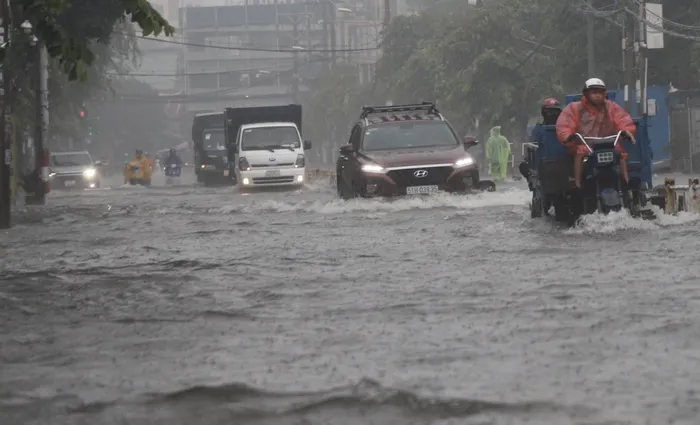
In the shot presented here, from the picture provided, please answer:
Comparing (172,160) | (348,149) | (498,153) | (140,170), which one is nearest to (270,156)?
(498,153)

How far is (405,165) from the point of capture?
23719mm

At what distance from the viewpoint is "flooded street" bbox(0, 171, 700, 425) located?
702 cm

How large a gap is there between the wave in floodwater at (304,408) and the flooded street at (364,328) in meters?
0.02

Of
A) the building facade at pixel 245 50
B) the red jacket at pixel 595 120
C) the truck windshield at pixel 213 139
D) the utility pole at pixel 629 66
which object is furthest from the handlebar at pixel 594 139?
the building facade at pixel 245 50

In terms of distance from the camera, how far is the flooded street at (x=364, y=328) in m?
7.02

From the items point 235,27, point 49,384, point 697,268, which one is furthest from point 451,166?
point 235,27

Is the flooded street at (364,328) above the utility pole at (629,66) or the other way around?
the other way around

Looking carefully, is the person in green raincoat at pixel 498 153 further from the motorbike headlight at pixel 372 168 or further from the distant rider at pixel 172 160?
the distant rider at pixel 172 160

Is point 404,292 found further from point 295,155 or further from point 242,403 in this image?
point 295,155

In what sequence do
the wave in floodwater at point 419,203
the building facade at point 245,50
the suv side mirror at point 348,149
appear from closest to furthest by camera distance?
the wave in floodwater at point 419,203 → the suv side mirror at point 348,149 → the building facade at point 245,50

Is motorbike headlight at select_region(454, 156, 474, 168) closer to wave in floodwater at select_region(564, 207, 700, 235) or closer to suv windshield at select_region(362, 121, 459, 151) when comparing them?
suv windshield at select_region(362, 121, 459, 151)

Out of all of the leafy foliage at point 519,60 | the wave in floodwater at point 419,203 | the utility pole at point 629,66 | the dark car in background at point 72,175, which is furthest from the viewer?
the dark car in background at point 72,175

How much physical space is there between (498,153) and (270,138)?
18.7 ft

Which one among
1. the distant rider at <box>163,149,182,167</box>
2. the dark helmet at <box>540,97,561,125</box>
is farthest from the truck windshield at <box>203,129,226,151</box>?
the dark helmet at <box>540,97,561,125</box>
